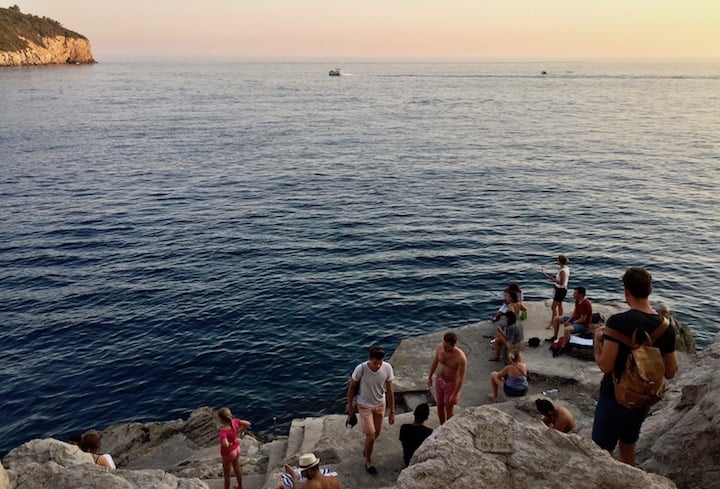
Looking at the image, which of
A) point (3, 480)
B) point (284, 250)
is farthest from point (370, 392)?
point (284, 250)

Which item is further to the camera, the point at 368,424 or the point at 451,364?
the point at 451,364

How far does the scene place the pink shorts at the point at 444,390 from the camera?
10852 mm

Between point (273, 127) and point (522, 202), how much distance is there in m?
45.3

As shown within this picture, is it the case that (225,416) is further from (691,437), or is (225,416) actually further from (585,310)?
(585,310)

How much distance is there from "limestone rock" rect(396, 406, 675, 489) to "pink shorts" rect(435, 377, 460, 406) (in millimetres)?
4891

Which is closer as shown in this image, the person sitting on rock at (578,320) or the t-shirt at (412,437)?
the t-shirt at (412,437)

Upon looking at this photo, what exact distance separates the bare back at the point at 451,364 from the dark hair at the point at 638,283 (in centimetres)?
524

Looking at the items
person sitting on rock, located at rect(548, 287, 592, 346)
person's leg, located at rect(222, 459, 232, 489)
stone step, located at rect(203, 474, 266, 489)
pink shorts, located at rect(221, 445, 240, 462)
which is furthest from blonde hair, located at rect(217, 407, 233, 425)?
person sitting on rock, located at rect(548, 287, 592, 346)

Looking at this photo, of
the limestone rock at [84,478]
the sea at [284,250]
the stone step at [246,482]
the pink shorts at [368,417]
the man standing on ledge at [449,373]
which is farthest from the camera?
the sea at [284,250]

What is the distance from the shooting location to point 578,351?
50.5 ft

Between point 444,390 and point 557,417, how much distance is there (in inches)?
88.0

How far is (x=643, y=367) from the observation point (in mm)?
5613

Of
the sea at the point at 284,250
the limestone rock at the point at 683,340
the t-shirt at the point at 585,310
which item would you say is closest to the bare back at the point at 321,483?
the sea at the point at 284,250

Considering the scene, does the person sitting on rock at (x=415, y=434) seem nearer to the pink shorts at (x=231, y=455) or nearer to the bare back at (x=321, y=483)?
the bare back at (x=321, y=483)
